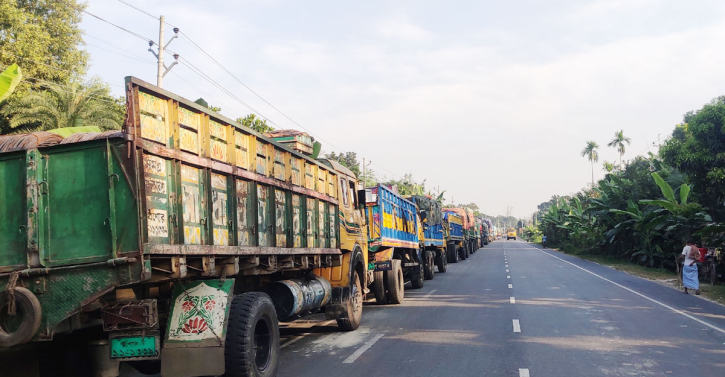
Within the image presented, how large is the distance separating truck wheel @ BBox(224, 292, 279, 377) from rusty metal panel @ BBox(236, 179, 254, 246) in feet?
2.15

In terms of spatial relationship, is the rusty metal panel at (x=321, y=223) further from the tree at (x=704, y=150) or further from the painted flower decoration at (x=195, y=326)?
the tree at (x=704, y=150)

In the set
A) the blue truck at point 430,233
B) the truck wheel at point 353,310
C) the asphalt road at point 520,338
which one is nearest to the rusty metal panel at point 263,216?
the asphalt road at point 520,338

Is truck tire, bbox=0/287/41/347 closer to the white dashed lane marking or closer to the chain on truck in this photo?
the chain on truck

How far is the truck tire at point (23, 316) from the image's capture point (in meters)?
4.79

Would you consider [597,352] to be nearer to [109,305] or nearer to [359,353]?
[359,353]

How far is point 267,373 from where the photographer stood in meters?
6.94

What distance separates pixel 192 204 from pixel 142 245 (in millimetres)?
984

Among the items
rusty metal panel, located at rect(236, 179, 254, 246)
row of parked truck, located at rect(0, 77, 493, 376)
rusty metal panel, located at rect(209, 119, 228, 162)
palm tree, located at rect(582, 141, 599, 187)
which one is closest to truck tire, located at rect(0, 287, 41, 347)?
row of parked truck, located at rect(0, 77, 493, 376)

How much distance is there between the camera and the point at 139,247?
4.93 m

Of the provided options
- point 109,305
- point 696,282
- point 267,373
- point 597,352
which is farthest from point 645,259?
point 109,305

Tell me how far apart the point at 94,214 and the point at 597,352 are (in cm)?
708

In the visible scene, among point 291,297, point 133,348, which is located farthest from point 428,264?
point 133,348

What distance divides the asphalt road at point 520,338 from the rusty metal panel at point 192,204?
267cm

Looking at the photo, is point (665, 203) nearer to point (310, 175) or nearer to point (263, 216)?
point (310, 175)
